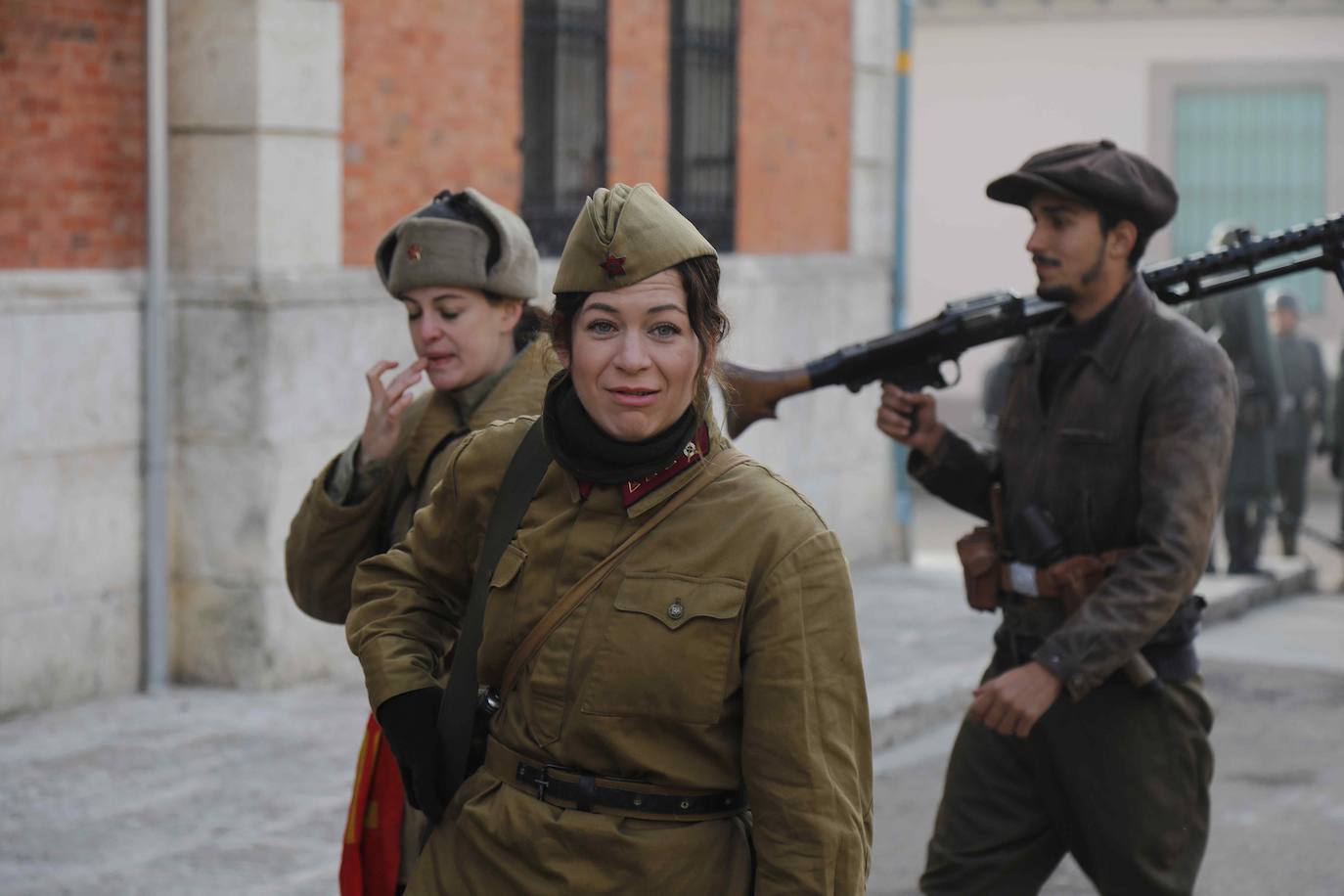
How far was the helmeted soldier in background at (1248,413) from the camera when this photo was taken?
11828 millimetres

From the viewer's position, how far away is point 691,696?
286 cm

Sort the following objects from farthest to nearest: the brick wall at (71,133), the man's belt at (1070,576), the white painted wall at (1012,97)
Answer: the white painted wall at (1012,97)
the brick wall at (71,133)
the man's belt at (1070,576)

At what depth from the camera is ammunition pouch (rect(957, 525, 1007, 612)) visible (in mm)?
4801

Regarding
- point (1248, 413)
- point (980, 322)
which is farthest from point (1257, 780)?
point (1248, 413)

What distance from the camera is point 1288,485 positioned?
14312mm

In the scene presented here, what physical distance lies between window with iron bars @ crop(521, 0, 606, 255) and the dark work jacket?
215 inches

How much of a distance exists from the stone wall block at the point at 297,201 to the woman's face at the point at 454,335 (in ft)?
13.0

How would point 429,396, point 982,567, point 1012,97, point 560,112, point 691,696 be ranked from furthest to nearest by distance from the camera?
point 1012,97 < point 560,112 < point 982,567 < point 429,396 < point 691,696

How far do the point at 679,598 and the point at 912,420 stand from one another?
2.25m

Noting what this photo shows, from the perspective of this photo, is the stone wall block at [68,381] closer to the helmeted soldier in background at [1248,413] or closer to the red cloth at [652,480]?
the red cloth at [652,480]

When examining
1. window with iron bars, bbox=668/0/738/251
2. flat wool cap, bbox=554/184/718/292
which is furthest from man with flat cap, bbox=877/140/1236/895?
window with iron bars, bbox=668/0/738/251

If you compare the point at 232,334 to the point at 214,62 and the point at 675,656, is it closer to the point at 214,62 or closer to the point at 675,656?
the point at 214,62

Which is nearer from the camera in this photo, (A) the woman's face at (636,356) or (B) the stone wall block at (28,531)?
(A) the woman's face at (636,356)

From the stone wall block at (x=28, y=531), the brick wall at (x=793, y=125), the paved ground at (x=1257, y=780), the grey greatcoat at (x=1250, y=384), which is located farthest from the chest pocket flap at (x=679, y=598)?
the grey greatcoat at (x=1250, y=384)
